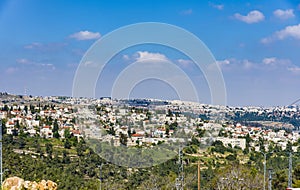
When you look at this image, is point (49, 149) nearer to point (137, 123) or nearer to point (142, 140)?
point (137, 123)

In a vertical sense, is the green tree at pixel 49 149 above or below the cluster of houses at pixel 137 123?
Answer: below

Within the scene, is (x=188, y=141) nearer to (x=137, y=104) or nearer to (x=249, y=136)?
(x=137, y=104)

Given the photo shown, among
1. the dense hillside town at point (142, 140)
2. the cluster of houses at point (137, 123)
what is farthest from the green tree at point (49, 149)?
the cluster of houses at point (137, 123)

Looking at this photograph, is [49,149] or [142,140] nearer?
[142,140]

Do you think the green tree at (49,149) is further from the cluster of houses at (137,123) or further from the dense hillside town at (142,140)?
the cluster of houses at (137,123)

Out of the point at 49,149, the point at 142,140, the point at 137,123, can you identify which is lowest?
the point at 49,149

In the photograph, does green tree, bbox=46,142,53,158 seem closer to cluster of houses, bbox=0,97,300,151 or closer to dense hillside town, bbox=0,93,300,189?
dense hillside town, bbox=0,93,300,189

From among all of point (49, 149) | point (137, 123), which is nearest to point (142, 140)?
point (137, 123)

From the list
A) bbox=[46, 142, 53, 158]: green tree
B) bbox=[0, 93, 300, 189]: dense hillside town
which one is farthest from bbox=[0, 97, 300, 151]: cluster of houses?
bbox=[46, 142, 53, 158]: green tree

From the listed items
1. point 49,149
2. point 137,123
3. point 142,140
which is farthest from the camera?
point 49,149

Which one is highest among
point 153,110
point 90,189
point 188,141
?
point 153,110

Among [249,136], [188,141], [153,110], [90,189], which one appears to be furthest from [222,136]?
[90,189]
